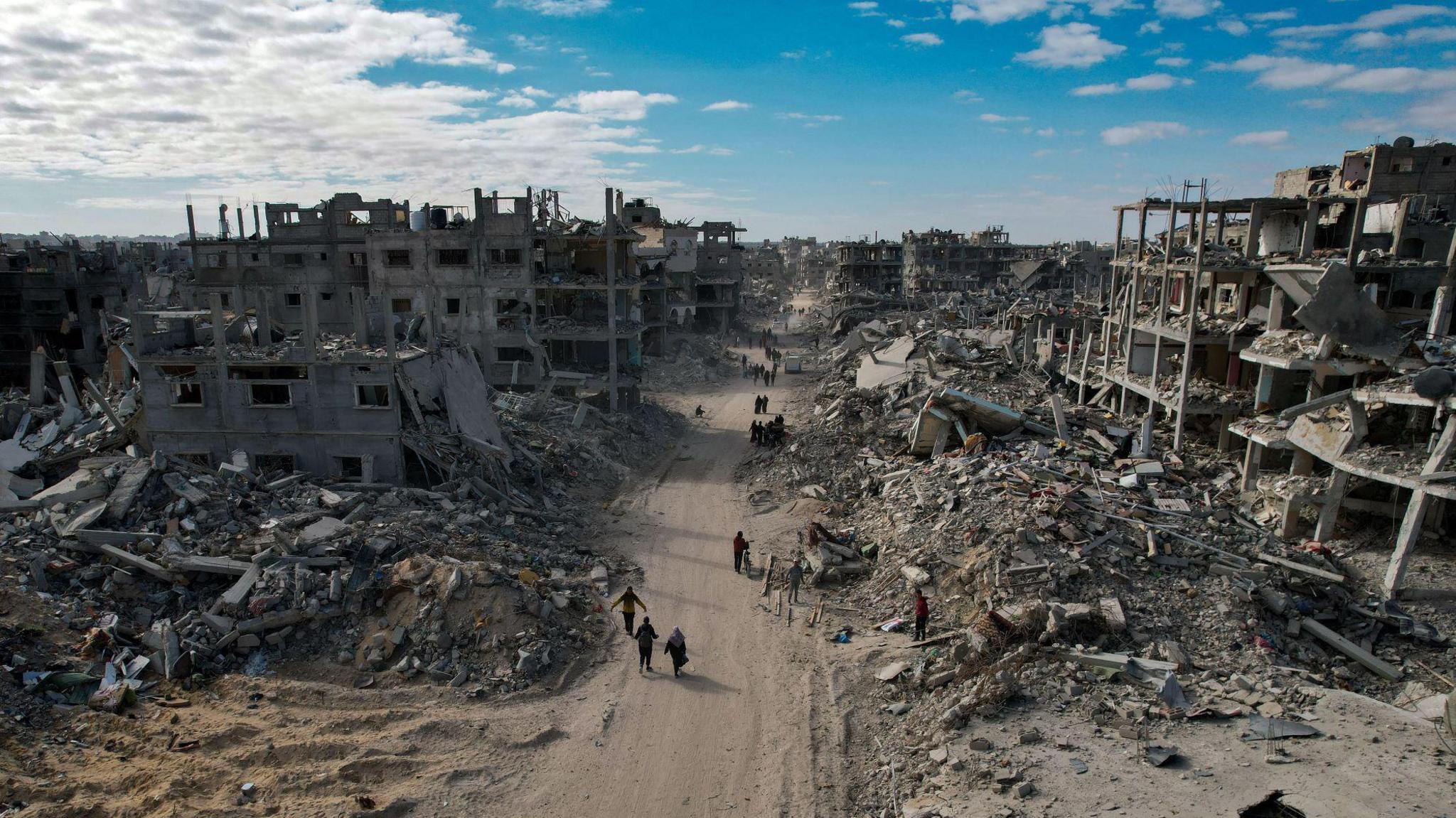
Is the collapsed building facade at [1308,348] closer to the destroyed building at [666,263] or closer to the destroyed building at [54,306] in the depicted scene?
the destroyed building at [666,263]

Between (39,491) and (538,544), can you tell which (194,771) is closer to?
(538,544)

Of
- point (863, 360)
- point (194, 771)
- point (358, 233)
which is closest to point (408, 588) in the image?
point (194, 771)

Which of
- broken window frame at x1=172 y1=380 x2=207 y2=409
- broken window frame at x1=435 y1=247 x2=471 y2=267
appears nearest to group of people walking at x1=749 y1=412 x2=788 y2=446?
broken window frame at x1=435 y1=247 x2=471 y2=267

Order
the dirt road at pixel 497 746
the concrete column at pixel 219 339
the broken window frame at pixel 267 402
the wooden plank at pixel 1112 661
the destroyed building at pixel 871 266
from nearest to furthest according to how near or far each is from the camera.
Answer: the dirt road at pixel 497 746, the wooden plank at pixel 1112 661, the concrete column at pixel 219 339, the broken window frame at pixel 267 402, the destroyed building at pixel 871 266

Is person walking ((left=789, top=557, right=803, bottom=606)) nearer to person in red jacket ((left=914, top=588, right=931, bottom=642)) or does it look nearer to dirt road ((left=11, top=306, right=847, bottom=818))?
dirt road ((left=11, top=306, right=847, bottom=818))

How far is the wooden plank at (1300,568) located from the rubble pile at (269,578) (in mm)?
14180

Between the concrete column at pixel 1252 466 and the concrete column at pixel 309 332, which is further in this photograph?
the concrete column at pixel 1252 466

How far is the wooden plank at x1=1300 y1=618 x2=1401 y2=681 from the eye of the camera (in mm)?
14734

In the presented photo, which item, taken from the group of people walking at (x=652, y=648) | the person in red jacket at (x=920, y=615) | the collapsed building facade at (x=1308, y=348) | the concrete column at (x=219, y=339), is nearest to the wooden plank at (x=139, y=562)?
the concrete column at (x=219, y=339)

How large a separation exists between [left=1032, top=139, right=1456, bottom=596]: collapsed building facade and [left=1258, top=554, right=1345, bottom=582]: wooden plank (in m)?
1.18

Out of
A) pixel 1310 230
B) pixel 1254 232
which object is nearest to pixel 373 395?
Result: pixel 1254 232

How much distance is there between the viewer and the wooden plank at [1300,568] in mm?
16453

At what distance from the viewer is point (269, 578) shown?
1556 cm

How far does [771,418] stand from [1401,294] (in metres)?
23.8
